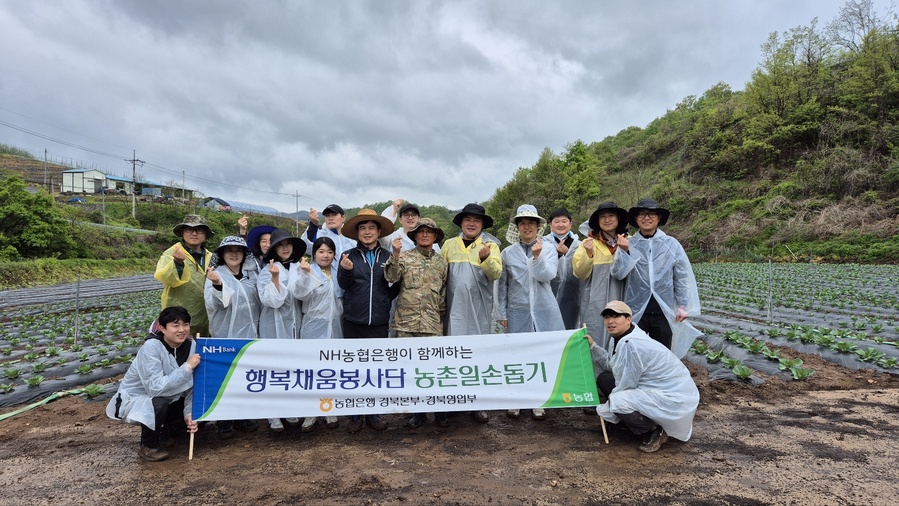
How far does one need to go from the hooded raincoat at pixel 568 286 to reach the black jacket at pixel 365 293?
1955mm

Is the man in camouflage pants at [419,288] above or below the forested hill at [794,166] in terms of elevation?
below

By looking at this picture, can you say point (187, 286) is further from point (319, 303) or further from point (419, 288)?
point (419, 288)

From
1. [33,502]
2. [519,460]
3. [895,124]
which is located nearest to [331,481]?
[519,460]

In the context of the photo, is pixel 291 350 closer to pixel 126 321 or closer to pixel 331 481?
pixel 331 481

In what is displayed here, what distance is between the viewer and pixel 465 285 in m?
4.22

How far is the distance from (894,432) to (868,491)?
1477 millimetres

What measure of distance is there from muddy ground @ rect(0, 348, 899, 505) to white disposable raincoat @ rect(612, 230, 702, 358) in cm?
105

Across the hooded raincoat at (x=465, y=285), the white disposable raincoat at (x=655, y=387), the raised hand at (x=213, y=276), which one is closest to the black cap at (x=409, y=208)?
the hooded raincoat at (x=465, y=285)

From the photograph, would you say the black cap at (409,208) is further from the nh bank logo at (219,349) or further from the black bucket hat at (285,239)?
the nh bank logo at (219,349)

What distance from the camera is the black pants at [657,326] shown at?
4.18 m

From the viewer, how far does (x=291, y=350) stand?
3.84 metres

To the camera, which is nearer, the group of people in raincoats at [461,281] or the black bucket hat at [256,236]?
the group of people in raincoats at [461,281]

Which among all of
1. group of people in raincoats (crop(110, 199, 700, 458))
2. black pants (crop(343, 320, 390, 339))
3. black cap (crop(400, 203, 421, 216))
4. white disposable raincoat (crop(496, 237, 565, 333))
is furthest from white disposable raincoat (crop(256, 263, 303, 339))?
white disposable raincoat (crop(496, 237, 565, 333))

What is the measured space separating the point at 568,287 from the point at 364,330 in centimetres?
246
